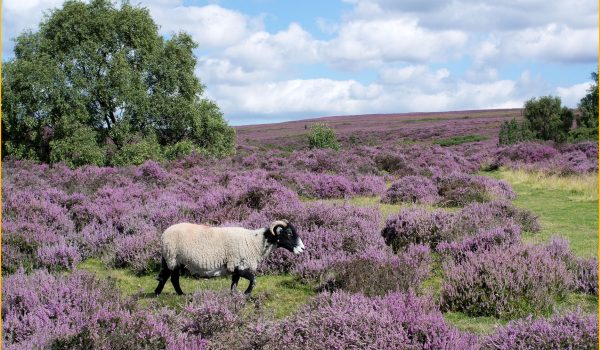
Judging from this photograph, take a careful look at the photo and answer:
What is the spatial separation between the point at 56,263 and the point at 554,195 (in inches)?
632

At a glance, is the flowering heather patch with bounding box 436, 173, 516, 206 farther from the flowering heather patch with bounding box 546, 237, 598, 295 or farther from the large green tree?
the large green tree

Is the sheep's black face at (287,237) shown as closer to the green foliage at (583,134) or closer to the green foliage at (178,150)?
the green foliage at (178,150)

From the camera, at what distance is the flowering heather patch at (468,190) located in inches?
611

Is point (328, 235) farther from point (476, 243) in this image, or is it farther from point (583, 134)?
point (583, 134)

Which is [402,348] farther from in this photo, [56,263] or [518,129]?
[518,129]

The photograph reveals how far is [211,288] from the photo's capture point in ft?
25.0

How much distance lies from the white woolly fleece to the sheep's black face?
0.55ft

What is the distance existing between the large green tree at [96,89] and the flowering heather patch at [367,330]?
22.4m

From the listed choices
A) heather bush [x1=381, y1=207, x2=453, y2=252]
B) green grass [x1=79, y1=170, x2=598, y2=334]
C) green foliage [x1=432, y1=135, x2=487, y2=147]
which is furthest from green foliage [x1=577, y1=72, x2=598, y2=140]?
heather bush [x1=381, y1=207, x2=453, y2=252]

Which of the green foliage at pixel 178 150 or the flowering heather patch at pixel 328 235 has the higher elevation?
the green foliage at pixel 178 150

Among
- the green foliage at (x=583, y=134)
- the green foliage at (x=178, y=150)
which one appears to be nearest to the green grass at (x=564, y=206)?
the green foliage at (x=583, y=134)

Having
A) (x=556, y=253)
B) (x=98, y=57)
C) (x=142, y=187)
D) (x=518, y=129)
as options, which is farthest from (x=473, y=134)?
(x=556, y=253)

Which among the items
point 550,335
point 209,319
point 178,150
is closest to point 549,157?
point 178,150

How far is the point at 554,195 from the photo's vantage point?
18.2 m
